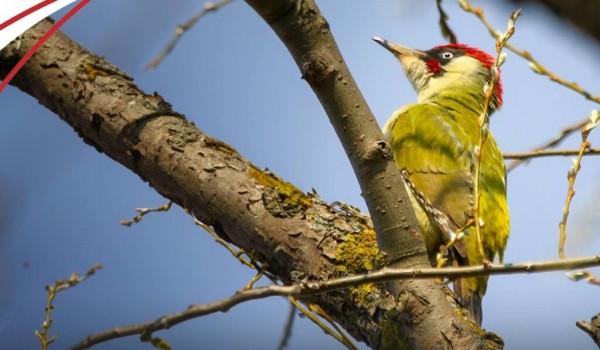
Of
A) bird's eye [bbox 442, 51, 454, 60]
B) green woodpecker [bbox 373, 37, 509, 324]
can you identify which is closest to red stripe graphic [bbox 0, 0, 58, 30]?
green woodpecker [bbox 373, 37, 509, 324]

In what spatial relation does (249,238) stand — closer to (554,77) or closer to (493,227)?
(554,77)

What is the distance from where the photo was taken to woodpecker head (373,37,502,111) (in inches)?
196

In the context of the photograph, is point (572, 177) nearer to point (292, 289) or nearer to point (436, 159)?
point (292, 289)

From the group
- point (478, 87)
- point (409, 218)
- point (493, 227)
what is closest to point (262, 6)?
point (409, 218)

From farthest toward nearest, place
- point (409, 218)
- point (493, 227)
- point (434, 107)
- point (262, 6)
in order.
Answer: point (434, 107) → point (493, 227) → point (409, 218) → point (262, 6)

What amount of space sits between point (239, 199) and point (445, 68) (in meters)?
2.92

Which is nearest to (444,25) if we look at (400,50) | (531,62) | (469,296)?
(531,62)

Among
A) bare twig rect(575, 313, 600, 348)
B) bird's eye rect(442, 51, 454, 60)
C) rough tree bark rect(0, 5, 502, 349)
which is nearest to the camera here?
bare twig rect(575, 313, 600, 348)

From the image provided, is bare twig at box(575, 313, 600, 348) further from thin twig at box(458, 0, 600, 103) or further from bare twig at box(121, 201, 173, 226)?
bare twig at box(121, 201, 173, 226)

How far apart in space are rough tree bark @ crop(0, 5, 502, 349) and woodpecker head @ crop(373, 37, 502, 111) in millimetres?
2504

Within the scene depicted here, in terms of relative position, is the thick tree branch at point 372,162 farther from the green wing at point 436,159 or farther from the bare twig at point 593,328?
the green wing at point 436,159

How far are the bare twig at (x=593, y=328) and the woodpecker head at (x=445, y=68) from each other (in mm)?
3229

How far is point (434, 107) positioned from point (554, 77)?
255 centimetres

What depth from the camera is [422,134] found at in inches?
159
